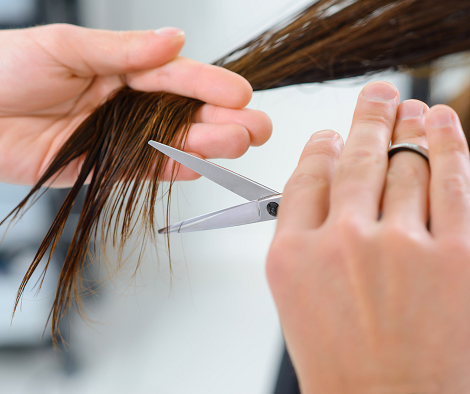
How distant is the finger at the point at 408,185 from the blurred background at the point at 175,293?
645mm

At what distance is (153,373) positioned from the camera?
140cm

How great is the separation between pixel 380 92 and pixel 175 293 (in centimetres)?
116

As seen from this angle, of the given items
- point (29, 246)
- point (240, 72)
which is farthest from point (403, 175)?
point (29, 246)

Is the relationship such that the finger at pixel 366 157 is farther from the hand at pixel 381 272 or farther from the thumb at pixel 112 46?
the thumb at pixel 112 46

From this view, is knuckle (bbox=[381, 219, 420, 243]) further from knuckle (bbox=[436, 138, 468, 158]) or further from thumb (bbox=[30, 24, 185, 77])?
thumb (bbox=[30, 24, 185, 77])

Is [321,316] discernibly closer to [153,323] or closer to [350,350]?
[350,350]

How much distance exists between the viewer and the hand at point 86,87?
2.25 ft

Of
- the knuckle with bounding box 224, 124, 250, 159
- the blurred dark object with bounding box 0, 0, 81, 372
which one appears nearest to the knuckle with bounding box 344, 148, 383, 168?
the knuckle with bounding box 224, 124, 250, 159

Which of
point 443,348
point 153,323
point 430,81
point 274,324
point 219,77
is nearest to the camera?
point 443,348

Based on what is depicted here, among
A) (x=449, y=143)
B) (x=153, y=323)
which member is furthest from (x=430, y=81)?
(x=153, y=323)

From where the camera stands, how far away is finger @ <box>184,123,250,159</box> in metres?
0.65

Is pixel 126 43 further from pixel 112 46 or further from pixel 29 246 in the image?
pixel 29 246

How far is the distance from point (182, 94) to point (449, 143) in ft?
1.68

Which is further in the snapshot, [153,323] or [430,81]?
[153,323]
